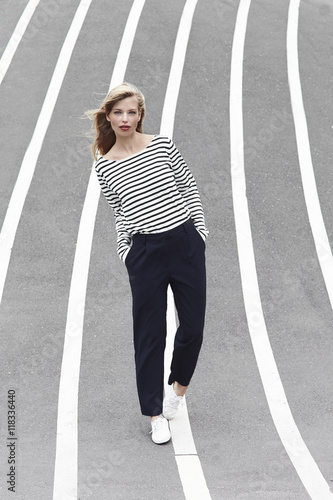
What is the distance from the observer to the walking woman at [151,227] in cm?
466

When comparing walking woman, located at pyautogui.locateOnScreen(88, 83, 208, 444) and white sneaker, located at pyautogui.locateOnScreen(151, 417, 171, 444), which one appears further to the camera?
white sneaker, located at pyautogui.locateOnScreen(151, 417, 171, 444)

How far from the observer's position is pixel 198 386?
5867 mm

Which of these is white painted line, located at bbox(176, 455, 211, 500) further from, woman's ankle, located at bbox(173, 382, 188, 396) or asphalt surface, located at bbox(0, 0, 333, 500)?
woman's ankle, located at bbox(173, 382, 188, 396)

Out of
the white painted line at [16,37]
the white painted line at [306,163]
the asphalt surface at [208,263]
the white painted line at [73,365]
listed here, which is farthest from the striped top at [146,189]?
the white painted line at [16,37]

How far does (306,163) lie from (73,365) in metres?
4.92

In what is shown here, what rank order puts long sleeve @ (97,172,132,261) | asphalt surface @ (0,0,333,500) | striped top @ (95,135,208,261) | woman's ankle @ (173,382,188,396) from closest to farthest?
1. striped top @ (95,135,208,261)
2. long sleeve @ (97,172,132,261)
3. asphalt surface @ (0,0,333,500)
4. woman's ankle @ (173,382,188,396)

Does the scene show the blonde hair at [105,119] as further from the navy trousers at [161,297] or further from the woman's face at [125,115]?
the navy trousers at [161,297]

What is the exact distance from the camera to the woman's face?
4.68 meters

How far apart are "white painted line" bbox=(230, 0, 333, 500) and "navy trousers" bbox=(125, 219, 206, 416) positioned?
0.94 metres

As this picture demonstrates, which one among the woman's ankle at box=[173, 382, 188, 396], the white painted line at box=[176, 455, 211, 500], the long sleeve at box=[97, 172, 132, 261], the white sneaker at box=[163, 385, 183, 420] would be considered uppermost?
the long sleeve at box=[97, 172, 132, 261]

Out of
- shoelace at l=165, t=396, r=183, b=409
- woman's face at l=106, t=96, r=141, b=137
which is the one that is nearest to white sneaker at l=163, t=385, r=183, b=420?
shoelace at l=165, t=396, r=183, b=409

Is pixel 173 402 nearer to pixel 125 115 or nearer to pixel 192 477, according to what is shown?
pixel 192 477

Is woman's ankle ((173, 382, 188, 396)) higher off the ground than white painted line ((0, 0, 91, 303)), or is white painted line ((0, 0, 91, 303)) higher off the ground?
white painted line ((0, 0, 91, 303))

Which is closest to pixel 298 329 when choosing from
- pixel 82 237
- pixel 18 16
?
pixel 82 237
